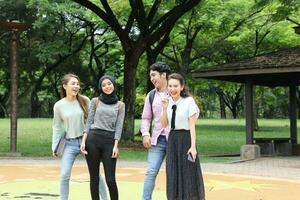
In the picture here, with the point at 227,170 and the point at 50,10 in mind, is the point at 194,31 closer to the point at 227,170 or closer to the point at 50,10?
the point at 50,10

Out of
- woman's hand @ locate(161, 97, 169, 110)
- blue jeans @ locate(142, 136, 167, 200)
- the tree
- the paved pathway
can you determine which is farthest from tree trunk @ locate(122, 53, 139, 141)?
woman's hand @ locate(161, 97, 169, 110)

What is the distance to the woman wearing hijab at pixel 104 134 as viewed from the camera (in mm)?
6617

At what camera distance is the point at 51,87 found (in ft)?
169

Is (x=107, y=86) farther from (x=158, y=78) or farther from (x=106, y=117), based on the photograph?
(x=158, y=78)

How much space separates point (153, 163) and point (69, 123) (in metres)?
1.21

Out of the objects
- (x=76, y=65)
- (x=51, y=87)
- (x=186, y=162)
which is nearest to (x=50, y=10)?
(x=76, y=65)

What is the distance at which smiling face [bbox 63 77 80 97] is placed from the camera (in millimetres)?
6949

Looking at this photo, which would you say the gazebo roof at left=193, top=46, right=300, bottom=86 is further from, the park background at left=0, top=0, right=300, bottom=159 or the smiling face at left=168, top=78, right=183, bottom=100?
the smiling face at left=168, top=78, right=183, bottom=100

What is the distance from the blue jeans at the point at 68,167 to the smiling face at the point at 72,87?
0.59 meters

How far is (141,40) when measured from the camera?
19688 mm

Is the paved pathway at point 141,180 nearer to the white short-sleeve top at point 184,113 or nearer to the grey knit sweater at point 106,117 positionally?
the grey knit sweater at point 106,117

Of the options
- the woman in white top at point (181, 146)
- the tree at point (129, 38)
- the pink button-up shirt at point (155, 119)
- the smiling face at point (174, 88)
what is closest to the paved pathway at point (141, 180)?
the pink button-up shirt at point (155, 119)

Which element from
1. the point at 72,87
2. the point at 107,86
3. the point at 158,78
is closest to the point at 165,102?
the point at 158,78

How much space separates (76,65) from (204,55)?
50.0 ft
